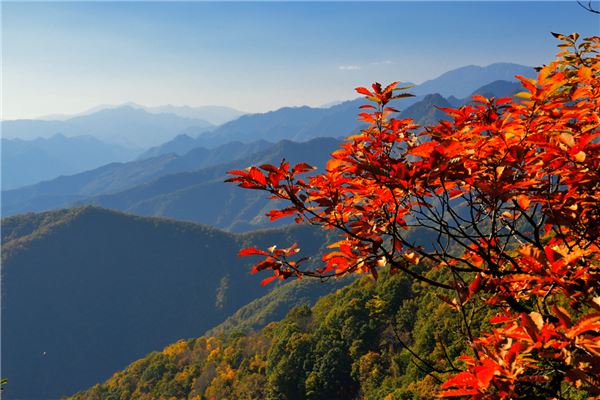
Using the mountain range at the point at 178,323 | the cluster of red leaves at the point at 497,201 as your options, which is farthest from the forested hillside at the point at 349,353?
the cluster of red leaves at the point at 497,201

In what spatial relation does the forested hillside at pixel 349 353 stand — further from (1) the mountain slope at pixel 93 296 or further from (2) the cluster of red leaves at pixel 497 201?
(1) the mountain slope at pixel 93 296

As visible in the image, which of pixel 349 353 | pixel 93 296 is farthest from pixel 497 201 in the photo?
pixel 93 296

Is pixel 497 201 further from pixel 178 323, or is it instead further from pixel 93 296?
pixel 93 296

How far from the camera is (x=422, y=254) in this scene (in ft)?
9.29

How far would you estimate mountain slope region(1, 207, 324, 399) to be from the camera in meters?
152

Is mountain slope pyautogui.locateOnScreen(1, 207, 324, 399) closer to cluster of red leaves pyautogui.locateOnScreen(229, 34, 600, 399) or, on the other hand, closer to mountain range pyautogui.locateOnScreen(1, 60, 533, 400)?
mountain range pyautogui.locateOnScreen(1, 60, 533, 400)

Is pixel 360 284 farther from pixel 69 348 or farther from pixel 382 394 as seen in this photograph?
pixel 69 348

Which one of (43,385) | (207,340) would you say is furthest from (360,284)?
(43,385)

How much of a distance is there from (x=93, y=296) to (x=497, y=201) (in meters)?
205

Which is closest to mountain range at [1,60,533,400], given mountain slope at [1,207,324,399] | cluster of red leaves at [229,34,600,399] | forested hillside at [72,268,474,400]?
forested hillside at [72,268,474,400]

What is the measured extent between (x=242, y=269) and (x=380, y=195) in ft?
649

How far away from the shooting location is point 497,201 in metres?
2.39

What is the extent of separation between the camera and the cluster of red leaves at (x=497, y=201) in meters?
1.96

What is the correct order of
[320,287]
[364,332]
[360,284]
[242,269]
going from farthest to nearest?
[242,269] < [320,287] < [360,284] < [364,332]
